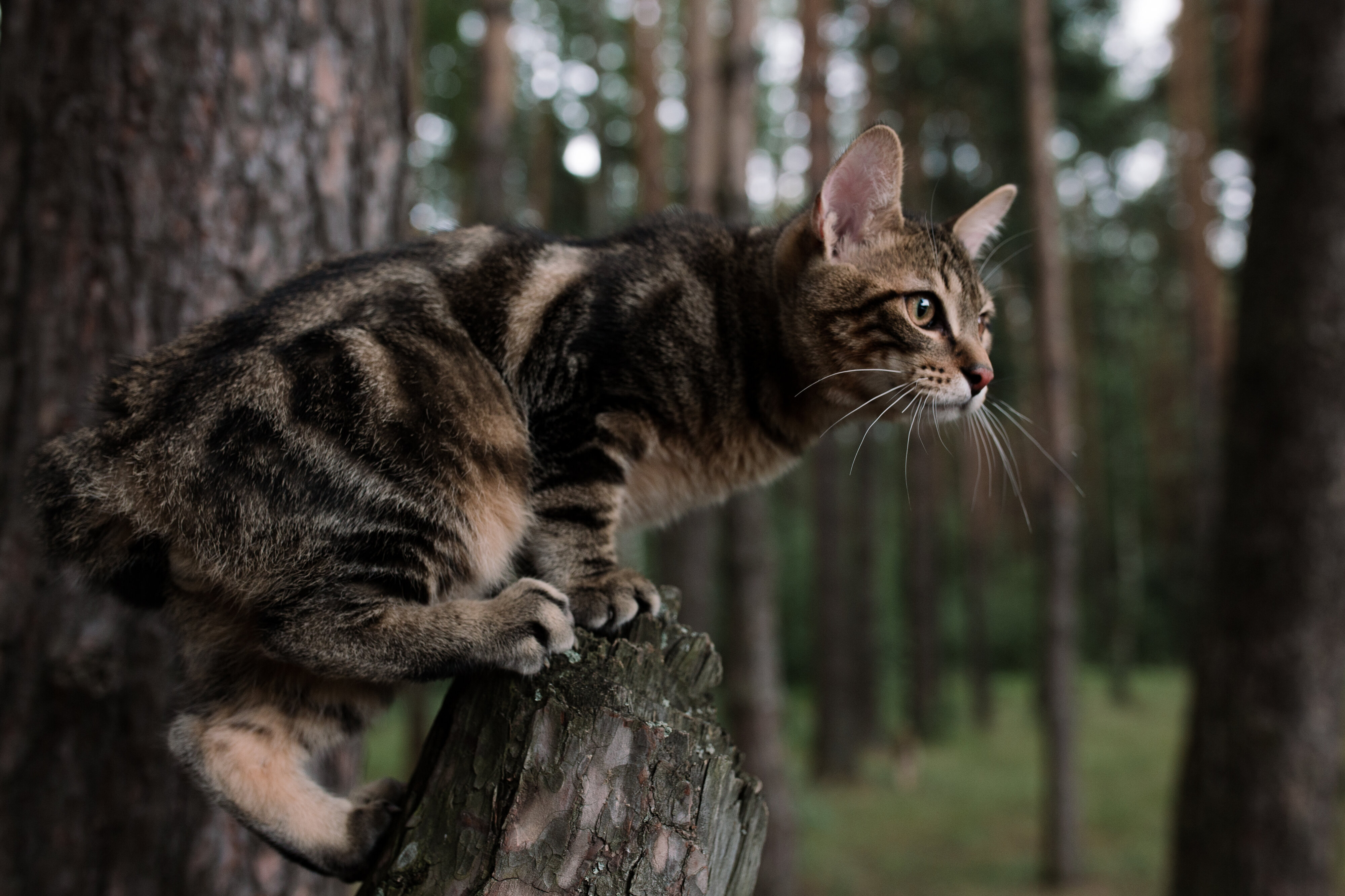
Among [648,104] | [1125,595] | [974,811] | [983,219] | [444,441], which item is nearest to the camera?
[444,441]

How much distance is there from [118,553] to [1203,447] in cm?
1589

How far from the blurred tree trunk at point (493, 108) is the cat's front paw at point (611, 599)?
6.40 metres

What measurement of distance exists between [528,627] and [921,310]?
128 cm

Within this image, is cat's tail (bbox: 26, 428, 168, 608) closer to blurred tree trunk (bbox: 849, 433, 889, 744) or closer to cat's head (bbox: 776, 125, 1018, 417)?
cat's head (bbox: 776, 125, 1018, 417)

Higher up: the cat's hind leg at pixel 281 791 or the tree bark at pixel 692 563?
the cat's hind leg at pixel 281 791

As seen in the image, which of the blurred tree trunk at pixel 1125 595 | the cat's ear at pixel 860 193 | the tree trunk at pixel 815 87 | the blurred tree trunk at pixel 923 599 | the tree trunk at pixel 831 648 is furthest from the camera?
Result: the blurred tree trunk at pixel 1125 595

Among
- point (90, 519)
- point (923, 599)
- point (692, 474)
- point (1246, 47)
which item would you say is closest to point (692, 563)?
point (923, 599)

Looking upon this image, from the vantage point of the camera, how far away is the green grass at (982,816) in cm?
872

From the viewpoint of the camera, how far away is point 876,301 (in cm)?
236

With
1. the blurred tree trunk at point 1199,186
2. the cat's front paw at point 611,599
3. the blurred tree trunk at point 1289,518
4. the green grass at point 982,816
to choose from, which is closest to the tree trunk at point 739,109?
the blurred tree trunk at point 1289,518

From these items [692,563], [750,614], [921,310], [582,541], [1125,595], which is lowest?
[1125,595]

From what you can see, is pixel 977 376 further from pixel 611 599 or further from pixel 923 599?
pixel 923 599

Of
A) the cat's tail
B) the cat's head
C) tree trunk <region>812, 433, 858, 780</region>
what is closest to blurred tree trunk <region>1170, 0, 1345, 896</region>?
the cat's head

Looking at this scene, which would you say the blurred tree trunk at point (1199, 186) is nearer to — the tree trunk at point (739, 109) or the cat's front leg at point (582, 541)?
the tree trunk at point (739, 109)
